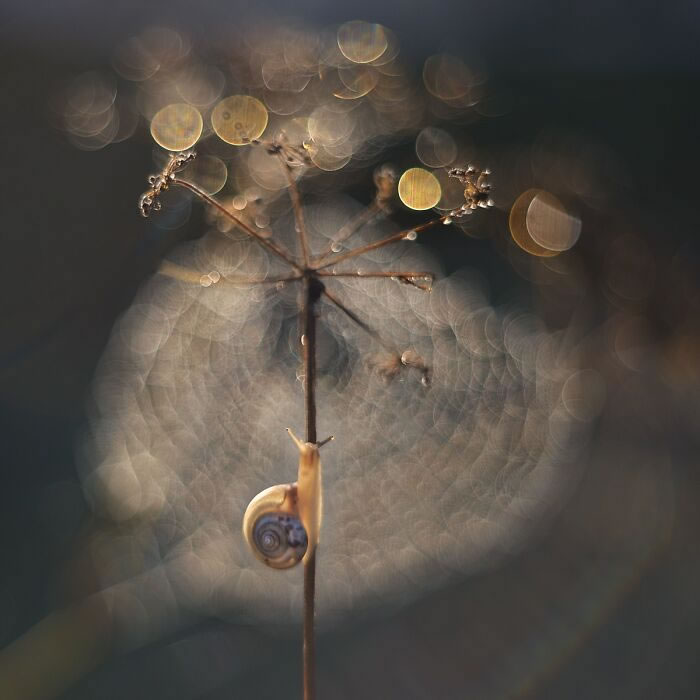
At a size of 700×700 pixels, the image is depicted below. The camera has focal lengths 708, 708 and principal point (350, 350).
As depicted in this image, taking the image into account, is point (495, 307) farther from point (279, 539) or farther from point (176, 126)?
point (279, 539)

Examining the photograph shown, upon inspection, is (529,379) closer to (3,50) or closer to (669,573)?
(669,573)

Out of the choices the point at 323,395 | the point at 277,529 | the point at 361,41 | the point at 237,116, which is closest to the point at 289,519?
the point at 277,529

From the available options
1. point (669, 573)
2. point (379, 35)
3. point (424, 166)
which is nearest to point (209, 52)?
point (379, 35)

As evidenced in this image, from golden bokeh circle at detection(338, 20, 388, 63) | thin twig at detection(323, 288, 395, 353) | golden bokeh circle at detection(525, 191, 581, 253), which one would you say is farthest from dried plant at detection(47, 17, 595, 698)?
thin twig at detection(323, 288, 395, 353)

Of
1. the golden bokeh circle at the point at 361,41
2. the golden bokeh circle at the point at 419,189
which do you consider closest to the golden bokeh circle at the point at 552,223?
the golden bokeh circle at the point at 419,189

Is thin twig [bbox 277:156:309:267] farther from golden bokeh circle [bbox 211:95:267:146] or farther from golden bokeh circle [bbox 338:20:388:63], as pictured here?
golden bokeh circle [bbox 338:20:388:63]

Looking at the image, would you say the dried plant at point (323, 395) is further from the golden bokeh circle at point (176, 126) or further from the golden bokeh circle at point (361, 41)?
the golden bokeh circle at point (361, 41)
